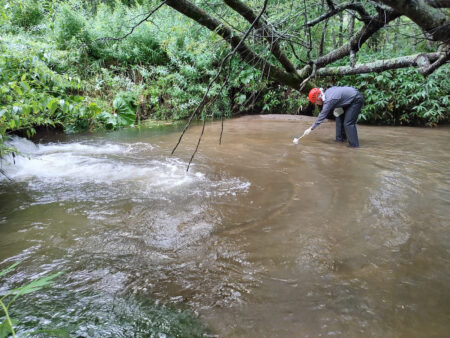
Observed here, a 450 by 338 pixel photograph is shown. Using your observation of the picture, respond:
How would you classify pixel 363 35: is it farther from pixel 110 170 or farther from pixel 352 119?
pixel 110 170

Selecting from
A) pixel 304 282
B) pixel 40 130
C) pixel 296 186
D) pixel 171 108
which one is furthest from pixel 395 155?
pixel 40 130

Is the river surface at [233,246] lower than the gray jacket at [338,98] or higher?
lower

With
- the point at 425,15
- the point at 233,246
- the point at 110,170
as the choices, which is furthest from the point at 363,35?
the point at 110,170

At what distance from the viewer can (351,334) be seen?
5.64ft

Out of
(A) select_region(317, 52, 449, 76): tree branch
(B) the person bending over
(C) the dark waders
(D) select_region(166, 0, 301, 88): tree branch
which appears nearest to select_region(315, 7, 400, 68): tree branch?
(A) select_region(317, 52, 449, 76): tree branch

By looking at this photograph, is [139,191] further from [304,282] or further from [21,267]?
[304,282]

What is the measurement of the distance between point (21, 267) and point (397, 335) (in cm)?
271

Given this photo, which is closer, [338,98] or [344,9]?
[344,9]

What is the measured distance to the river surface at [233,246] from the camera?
1.86m

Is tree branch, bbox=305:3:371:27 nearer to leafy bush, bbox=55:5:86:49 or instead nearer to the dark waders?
the dark waders

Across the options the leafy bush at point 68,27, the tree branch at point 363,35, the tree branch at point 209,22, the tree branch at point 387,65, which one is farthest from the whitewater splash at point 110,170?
the leafy bush at point 68,27

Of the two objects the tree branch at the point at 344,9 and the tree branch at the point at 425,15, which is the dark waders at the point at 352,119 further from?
the tree branch at the point at 425,15

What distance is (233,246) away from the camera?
8.77 ft

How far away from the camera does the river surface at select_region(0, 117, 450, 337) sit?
1858mm
